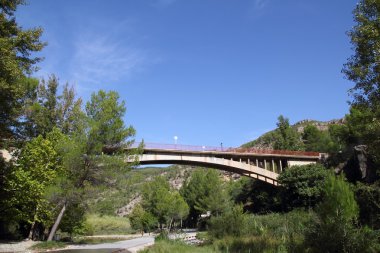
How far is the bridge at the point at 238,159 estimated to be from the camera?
4244cm

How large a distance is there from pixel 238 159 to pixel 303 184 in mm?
9193

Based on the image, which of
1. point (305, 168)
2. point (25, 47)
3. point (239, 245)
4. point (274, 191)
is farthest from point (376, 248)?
point (274, 191)

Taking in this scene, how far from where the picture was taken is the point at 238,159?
156 feet

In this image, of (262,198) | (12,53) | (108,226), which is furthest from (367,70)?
(108,226)

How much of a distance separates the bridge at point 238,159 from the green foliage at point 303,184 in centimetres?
318

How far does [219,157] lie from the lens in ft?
152

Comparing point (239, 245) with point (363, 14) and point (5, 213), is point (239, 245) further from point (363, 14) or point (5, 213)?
point (5, 213)

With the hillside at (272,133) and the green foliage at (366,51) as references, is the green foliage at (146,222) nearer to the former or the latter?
the green foliage at (366,51)

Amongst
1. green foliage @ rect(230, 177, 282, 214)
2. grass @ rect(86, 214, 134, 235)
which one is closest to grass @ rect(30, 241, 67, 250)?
green foliage @ rect(230, 177, 282, 214)

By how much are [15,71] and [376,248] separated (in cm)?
1423

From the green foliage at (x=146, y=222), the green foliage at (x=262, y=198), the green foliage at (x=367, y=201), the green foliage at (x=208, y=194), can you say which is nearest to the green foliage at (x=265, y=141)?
the green foliage at (x=208, y=194)

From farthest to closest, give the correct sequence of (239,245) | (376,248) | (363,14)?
(239,245) → (363,14) → (376,248)

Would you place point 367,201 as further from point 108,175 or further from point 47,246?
point 47,246

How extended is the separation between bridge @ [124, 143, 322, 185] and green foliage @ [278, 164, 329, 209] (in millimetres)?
3176
